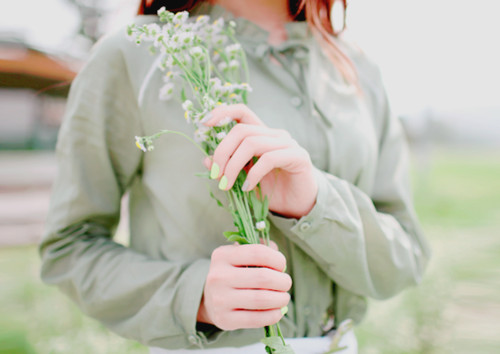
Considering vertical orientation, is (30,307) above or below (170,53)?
below

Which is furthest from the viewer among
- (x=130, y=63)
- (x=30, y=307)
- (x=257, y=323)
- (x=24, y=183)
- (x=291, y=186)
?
(x=24, y=183)

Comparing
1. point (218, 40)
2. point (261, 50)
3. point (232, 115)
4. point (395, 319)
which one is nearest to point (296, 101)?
point (261, 50)

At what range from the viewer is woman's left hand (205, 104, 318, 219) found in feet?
2.72

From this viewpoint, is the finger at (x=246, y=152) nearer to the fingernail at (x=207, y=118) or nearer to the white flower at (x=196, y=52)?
the fingernail at (x=207, y=118)

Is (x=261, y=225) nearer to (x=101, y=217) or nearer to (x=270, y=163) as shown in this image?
(x=270, y=163)

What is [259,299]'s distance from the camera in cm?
85

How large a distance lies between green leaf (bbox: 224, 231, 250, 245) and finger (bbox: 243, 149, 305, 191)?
4.3 inches

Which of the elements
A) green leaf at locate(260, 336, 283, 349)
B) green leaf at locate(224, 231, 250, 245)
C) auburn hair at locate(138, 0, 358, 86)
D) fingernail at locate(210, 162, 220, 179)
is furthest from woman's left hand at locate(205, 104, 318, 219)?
auburn hair at locate(138, 0, 358, 86)

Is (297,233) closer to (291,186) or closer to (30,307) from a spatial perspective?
(291,186)

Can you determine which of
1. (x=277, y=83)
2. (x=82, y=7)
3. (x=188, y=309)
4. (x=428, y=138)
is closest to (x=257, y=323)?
(x=188, y=309)

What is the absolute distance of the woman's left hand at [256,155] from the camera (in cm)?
83

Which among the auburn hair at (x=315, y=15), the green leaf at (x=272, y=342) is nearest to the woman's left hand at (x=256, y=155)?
the green leaf at (x=272, y=342)

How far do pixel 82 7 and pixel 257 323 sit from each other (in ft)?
59.7

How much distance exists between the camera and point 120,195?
4.17ft
